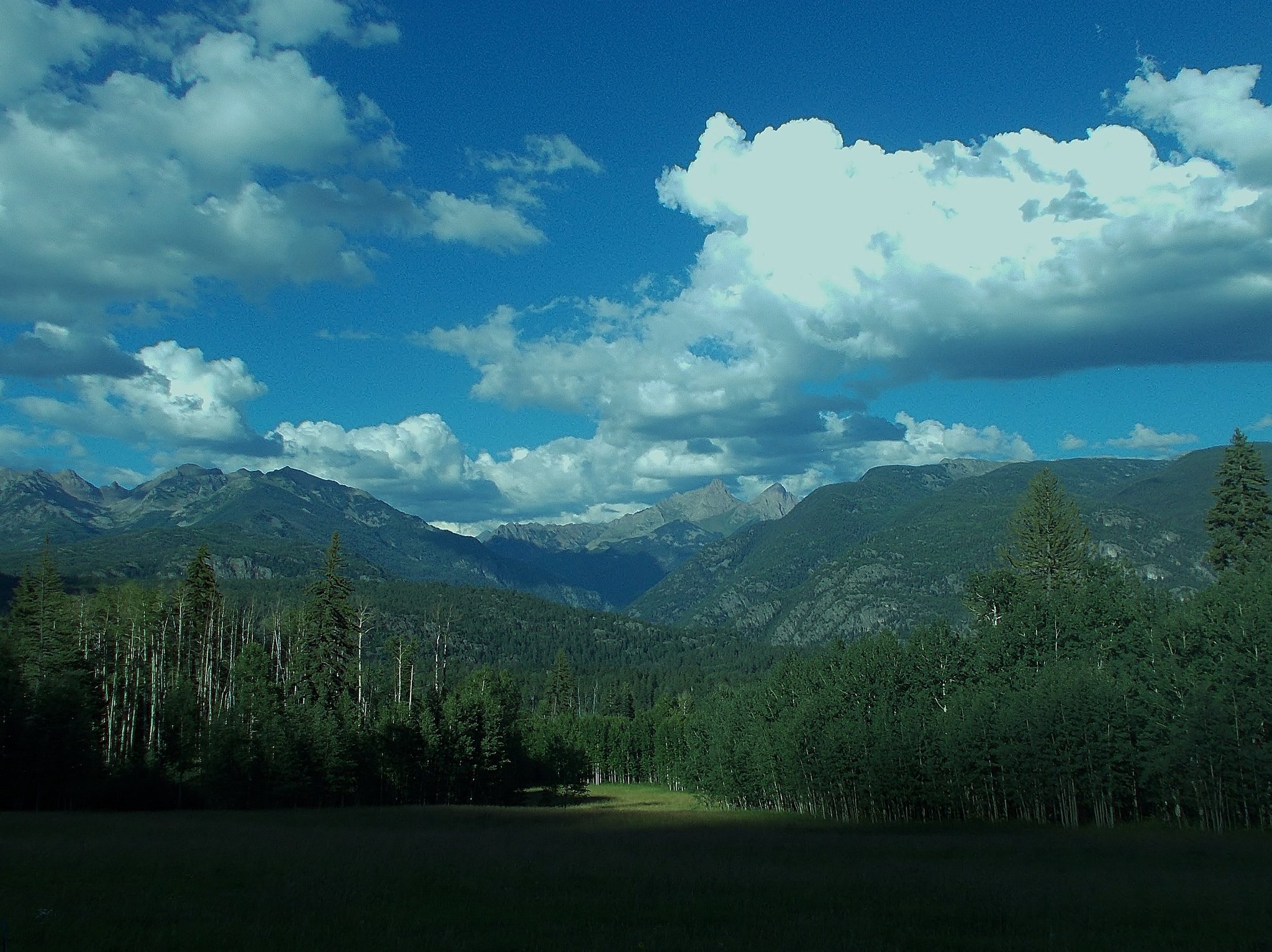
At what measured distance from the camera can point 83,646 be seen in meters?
62.5

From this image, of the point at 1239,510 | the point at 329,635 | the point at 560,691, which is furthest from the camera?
the point at 560,691

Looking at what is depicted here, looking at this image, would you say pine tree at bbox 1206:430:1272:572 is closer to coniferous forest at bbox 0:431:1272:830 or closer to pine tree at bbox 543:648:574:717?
coniferous forest at bbox 0:431:1272:830

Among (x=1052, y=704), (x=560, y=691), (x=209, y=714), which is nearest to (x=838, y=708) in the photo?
(x=1052, y=704)

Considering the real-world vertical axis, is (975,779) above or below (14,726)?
below

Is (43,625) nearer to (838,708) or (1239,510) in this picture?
(838,708)

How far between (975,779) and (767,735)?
24397 mm

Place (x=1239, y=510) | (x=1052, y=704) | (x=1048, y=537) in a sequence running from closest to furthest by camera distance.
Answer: (x=1052, y=704) → (x=1239, y=510) → (x=1048, y=537)

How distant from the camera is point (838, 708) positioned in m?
65.6

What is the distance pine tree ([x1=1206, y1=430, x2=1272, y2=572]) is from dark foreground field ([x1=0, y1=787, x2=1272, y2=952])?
33.4m

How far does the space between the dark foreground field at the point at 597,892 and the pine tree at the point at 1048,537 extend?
39356 millimetres

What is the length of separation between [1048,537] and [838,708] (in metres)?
25.9

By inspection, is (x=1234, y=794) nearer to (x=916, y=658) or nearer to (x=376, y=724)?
(x=916, y=658)

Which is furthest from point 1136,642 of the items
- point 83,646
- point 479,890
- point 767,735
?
point 83,646

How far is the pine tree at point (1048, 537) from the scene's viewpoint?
72000 millimetres
